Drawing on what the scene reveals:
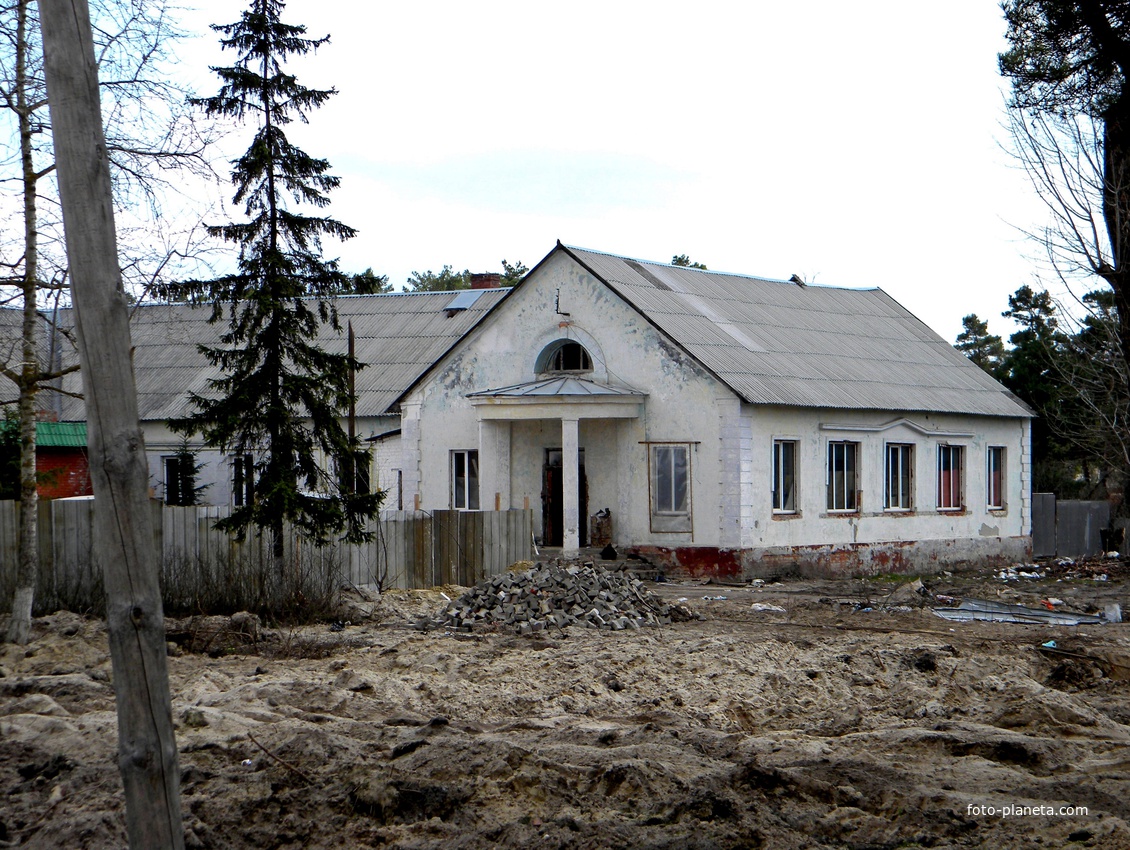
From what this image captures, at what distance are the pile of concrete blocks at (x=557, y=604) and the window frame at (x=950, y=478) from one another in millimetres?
14514

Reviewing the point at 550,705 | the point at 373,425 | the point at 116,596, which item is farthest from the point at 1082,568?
the point at 116,596

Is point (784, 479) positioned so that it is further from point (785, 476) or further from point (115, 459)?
point (115, 459)

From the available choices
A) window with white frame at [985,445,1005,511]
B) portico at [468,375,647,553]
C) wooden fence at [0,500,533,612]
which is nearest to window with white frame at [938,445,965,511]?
window with white frame at [985,445,1005,511]

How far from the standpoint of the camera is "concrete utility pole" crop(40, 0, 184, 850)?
15.5ft

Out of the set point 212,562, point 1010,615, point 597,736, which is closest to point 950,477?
point 1010,615

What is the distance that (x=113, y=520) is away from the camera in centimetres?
473

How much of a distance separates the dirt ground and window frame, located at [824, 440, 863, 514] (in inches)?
410

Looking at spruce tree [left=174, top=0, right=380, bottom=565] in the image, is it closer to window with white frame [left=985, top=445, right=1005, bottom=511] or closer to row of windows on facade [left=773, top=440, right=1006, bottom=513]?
row of windows on facade [left=773, top=440, right=1006, bottom=513]

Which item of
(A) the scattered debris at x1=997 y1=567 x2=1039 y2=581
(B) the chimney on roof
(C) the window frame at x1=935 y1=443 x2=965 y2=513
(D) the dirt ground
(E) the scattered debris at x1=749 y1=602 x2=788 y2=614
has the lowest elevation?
(A) the scattered debris at x1=997 y1=567 x2=1039 y2=581

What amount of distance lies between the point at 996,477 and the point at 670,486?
11414 millimetres

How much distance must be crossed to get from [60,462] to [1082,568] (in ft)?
83.9

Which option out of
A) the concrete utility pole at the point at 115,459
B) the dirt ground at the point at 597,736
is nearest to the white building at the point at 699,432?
the dirt ground at the point at 597,736

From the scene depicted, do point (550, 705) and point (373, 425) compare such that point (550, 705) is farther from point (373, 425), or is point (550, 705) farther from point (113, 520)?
point (373, 425)

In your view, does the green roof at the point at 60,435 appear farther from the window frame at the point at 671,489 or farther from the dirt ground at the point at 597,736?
the dirt ground at the point at 597,736
